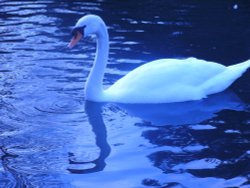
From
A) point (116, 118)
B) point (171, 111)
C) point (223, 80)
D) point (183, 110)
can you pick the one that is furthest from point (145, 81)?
point (223, 80)

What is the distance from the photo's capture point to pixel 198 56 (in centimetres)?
1327

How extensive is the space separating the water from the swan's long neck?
18 centimetres

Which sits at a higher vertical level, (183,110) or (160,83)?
(160,83)

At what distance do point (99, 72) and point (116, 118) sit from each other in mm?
1179

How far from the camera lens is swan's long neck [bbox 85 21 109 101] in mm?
10312

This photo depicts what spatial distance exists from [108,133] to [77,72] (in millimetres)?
2978

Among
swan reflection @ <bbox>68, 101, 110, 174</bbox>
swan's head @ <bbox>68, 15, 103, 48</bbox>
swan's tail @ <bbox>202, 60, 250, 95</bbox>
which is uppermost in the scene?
swan's head @ <bbox>68, 15, 103, 48</bbox>

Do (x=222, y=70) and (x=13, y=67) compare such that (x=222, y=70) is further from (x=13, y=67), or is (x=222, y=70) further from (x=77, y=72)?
(x=13, y=67)

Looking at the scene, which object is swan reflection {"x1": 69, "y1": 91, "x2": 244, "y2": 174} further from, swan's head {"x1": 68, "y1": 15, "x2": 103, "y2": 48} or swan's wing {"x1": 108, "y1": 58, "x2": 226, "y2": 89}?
swan's head {"x1": 68, "y1": 15, "x2": 103, "y2": 48}

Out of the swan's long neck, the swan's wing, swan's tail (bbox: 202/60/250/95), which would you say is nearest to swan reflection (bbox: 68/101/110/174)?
the swan's long neck

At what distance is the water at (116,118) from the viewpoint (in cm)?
763

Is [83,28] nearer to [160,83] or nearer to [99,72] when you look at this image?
[99,72]

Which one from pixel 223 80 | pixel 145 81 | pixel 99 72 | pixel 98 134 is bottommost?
pixel 98 134

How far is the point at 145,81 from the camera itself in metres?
10.3
